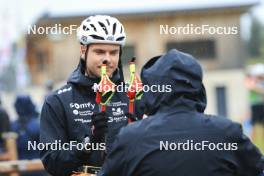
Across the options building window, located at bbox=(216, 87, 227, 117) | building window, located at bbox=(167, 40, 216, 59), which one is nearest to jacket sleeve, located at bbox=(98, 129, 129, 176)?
building window, located at bbox=(167, 40, 216, 59)

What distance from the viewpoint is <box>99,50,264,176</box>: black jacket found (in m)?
4.39

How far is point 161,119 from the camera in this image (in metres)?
4.45

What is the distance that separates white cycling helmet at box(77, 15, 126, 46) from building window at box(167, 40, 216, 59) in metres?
26.7

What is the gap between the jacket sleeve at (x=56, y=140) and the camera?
5.70m

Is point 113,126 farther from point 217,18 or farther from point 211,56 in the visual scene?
point 211,56

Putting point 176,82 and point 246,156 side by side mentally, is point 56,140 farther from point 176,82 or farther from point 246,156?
point 246,156

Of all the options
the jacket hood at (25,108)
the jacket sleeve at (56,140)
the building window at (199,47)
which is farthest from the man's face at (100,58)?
the building window at (199,47)

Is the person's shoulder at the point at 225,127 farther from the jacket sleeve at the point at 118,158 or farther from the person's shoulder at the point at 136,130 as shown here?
the jacket sleeve at the point at 118,158

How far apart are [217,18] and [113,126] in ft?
92.6

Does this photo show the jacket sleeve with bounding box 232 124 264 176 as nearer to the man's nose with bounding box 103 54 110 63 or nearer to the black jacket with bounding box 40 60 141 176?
the black jacket with bounding box 40 60 141 176

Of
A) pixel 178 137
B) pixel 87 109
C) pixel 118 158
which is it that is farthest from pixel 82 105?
pixel 178 137

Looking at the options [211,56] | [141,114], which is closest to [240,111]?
[211,56]

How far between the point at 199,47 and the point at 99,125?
3066cm

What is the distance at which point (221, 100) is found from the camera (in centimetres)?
3506
